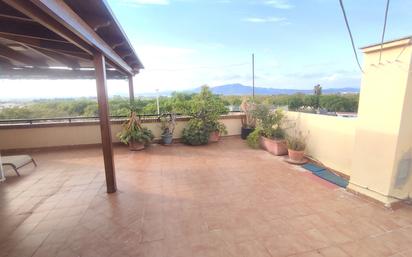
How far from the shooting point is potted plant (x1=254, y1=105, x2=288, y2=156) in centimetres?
462

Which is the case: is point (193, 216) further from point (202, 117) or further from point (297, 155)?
point (202, 117)

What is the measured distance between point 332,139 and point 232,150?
221cm

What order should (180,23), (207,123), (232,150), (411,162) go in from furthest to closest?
(180,23) < (207,123) < (232,150) < (411,162)

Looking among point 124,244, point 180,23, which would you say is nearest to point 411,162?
point 124,244

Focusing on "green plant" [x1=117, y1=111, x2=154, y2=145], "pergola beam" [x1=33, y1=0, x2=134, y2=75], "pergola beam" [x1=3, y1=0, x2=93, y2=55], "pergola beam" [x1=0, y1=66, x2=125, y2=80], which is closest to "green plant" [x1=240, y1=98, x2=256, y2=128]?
"green plant" [x1=117, y1=111, x2=154, y2=145]

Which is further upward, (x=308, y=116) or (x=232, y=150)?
(x=308, y=116)

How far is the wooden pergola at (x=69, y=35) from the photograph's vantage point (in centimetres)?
150

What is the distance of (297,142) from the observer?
4.25 meters

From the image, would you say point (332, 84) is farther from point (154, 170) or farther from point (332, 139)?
point (154, 170)

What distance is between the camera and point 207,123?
18.6ft

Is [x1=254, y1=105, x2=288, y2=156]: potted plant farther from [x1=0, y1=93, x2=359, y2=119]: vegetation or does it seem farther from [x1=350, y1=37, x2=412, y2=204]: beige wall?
[x1=350, y1=37, x2=412, y2=204]: beige wall

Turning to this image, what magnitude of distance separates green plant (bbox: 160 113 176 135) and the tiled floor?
195cm

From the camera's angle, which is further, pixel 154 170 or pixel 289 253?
pixel 154 170

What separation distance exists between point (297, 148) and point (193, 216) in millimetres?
2828
